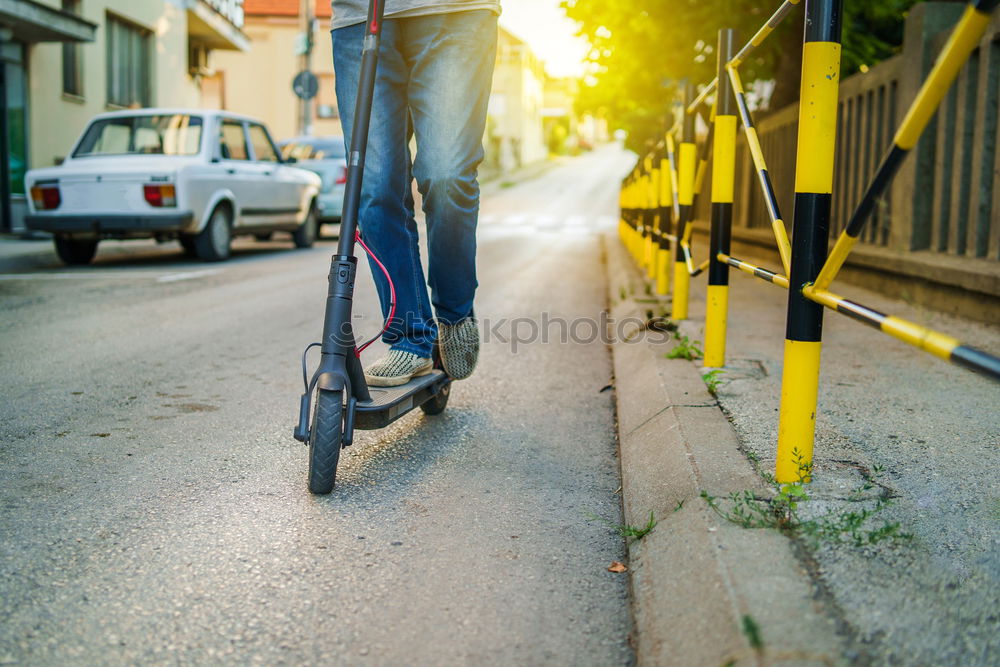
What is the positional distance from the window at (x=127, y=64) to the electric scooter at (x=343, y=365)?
1607 cm

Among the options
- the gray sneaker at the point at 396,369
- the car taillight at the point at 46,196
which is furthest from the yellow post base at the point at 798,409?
the car taillight at the point at 46,196

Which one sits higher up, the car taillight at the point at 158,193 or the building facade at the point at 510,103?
the building facade at the point at 510,103

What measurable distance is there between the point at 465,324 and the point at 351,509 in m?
0.94

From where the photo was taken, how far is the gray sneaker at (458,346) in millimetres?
3000

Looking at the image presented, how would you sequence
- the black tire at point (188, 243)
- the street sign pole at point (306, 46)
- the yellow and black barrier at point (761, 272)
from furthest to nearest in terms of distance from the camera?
the street sign pole at point (306, 46)
the black tire at point (188, 243)
the yellow and black barrier at point (761, 272)

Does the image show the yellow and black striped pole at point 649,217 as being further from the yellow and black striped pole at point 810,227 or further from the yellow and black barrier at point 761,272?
the yellow and black striped pole at point 810,227

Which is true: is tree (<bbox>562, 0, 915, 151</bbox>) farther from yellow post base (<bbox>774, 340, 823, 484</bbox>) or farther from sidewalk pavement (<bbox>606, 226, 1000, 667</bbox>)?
yellow post base (<bbox>774, 340, 823, 484</bbox>)

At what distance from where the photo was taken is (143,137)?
373 inches

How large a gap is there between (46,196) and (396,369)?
737cm

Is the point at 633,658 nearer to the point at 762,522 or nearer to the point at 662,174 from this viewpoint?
the point at 762,522

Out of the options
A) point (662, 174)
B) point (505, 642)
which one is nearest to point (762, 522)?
point (505, 642)

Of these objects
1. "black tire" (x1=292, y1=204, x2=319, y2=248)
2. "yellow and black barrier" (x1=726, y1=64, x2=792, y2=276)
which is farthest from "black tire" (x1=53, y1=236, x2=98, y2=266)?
"yellow and black barrier" (x1=726, y1=64, x2=792, y2=276)

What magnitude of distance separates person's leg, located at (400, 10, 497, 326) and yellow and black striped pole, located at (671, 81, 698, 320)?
198 centimetres

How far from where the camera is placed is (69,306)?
592cm
